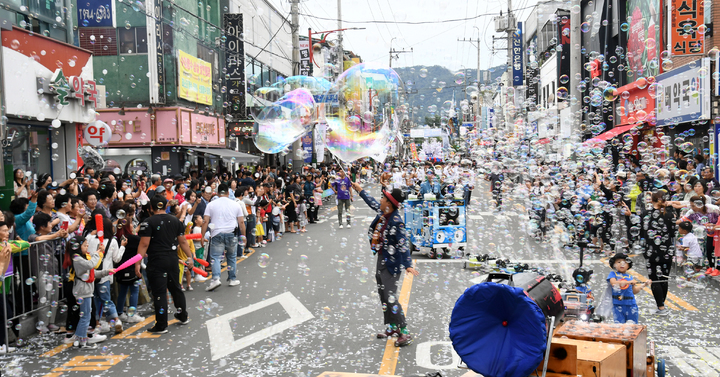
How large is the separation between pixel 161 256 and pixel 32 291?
149cm

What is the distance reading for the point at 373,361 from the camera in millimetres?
5480

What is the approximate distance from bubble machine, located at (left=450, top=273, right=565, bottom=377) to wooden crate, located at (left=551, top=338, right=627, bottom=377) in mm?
210

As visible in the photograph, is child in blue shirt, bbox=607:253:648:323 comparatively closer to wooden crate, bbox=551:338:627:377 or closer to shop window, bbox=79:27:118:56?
wooden crate, bbox=551:338:627:377

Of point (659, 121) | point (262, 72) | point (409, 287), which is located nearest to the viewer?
point (409, 287)

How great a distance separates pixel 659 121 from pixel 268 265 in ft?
43.9

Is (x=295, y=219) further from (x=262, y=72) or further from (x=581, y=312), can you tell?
(x=262, y=72)

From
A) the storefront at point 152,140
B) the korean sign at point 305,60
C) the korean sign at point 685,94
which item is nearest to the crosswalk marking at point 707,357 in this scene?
the korean sign at point 685,94

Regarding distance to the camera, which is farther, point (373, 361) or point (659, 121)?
point (659, 121)

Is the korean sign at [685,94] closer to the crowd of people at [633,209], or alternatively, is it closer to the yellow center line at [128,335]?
the crowd of people at [633,209]

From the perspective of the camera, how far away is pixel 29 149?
13812 millimetres

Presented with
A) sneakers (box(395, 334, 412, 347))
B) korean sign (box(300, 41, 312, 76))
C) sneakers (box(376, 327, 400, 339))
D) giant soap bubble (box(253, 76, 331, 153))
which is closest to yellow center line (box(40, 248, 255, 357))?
sneakers (box(376, 327, 400, 339))

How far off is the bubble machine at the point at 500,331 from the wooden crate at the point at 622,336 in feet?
1.24

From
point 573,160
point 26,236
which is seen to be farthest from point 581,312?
point 573,160

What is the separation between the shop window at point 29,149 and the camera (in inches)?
513
